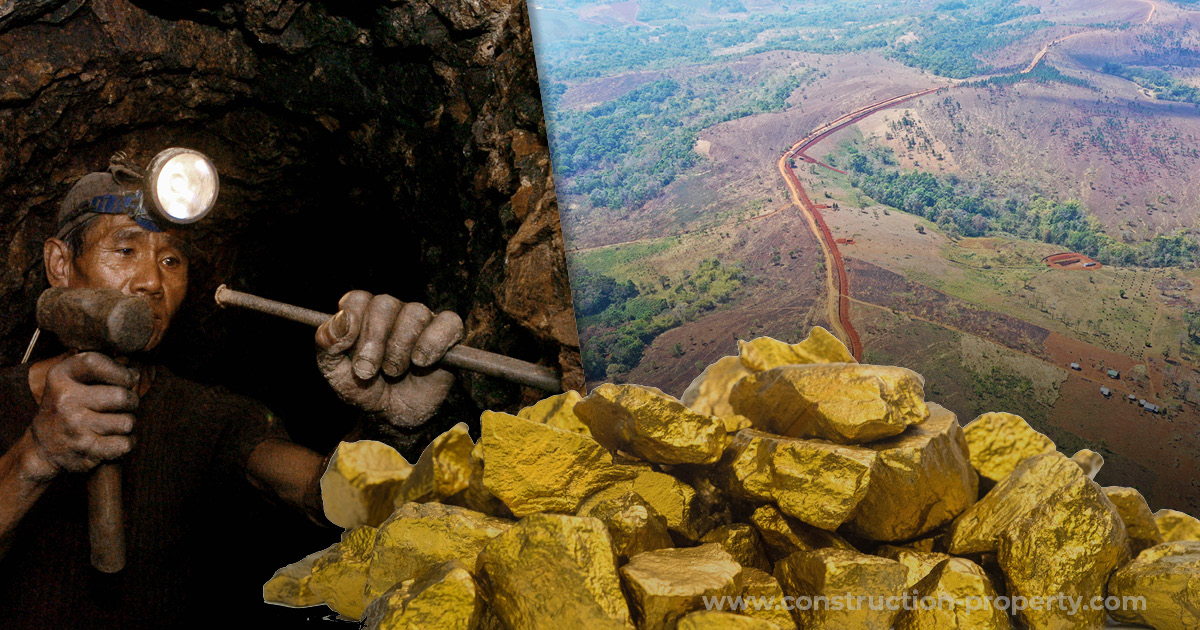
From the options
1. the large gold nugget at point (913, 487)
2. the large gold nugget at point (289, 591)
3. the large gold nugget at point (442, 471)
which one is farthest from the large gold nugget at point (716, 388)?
the large gold nugget at point (289, 591)

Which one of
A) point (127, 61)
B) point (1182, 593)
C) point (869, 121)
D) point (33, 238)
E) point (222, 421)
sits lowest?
point (1182, 593)

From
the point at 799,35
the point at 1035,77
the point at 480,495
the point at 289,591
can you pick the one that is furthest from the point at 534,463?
the point at 1035,77

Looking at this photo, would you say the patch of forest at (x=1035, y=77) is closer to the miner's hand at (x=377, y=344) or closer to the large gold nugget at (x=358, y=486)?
the miner's hand at (x=377, y=344)

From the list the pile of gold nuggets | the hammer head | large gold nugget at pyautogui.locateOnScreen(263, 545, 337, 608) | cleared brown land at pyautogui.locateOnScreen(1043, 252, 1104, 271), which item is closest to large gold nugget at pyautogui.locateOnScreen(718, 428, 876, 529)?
the pile of gold nuggets

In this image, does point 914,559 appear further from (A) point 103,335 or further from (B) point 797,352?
(A) point 103,335

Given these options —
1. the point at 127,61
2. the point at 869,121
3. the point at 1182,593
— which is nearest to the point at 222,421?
the point at 127,61

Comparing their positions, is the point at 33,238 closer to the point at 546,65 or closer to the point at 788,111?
the point at 546,65

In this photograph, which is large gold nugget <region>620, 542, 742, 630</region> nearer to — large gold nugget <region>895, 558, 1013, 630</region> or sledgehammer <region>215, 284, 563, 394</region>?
large gold nugget <region>895, 558, 1013, 630</region>
